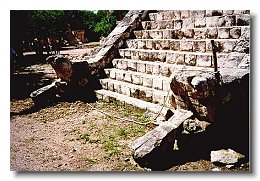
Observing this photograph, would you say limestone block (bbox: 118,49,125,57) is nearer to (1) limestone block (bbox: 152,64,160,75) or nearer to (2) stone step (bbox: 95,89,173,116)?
(2) stone step (bbox: 95,89,173,116)

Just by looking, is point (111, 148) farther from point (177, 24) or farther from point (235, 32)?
point (177, 24)

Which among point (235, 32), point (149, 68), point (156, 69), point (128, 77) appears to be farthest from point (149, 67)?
point (235, 32)

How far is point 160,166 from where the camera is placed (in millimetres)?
3203

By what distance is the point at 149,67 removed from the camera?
4.69m

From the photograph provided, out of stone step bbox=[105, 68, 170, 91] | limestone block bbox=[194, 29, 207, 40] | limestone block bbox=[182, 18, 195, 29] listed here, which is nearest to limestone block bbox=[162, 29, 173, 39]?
limestone block bbox=[182, 18, 195, 29]

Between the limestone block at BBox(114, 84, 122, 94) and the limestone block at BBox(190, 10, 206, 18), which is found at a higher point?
the limestone block at BBox(190, 10, 206, 18)

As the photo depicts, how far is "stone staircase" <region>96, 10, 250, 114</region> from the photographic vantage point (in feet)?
12.7

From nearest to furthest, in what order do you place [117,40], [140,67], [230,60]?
[230,60] < [140,67] < [117,40]

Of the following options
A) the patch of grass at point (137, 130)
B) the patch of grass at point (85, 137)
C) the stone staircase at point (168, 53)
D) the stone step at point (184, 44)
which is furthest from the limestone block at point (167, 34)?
the patch of grass at point (85, 137)

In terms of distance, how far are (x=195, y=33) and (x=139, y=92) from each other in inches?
44.8

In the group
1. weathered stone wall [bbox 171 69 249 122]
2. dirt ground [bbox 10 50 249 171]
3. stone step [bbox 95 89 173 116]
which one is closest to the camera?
weathered stone wall [bbox 171 69 249 122]

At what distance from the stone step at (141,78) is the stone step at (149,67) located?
6cm

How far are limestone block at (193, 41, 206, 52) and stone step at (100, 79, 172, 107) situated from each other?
72 cm

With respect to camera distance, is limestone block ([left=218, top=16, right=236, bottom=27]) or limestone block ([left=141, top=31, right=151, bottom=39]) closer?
limestone block ([left=218, top=16, right=236, bottom=27])
